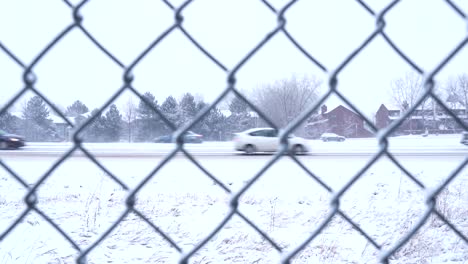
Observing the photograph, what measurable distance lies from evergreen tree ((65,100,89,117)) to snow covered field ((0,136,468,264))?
233cm

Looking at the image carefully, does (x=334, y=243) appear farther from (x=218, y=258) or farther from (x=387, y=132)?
(x=387, y=132)

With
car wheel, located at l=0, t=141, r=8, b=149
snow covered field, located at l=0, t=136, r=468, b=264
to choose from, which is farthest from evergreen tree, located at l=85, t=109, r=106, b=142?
car wheel, located at l=0, t=141, r=8, b=149

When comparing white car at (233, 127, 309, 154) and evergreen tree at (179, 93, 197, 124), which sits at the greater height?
evergreen tree at (179, 93, 197, 124)

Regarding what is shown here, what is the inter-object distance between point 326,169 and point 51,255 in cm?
852

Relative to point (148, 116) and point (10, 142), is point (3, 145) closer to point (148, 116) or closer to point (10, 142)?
point (10, 142)

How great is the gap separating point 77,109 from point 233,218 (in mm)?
5684

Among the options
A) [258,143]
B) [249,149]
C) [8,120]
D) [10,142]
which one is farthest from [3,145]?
[8,120]

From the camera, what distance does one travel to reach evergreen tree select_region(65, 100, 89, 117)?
1406 mm

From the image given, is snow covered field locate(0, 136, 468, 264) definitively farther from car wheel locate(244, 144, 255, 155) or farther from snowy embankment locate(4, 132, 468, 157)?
snowy embankment locate(4, 132, 468, 157)

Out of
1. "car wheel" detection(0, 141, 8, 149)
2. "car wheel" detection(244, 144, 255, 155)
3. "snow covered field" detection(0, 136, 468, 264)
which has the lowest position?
"snow covered field" detection(0, 136, 468, 264)

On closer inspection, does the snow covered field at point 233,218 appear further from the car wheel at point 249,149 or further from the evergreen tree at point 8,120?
the car wheel at point 249,149

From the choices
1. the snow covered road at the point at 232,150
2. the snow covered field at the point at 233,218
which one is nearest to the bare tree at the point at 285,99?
the snow covered field at the point at 233,218

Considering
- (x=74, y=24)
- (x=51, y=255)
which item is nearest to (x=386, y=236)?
(x=51, y=255)

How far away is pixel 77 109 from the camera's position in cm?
142
